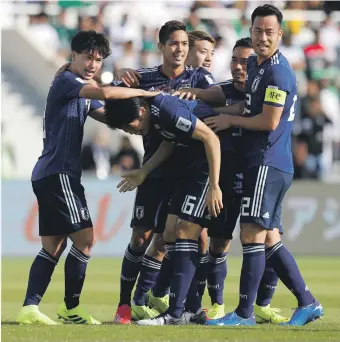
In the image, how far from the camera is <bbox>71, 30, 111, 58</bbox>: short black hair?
8.74 meters

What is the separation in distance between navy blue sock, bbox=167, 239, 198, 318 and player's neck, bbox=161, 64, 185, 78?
154 centimetres

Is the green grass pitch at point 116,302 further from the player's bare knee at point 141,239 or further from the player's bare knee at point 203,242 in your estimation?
the player's bare knee at point 203,242

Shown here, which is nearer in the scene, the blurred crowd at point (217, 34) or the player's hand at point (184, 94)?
the player's hand at point (184, 94)

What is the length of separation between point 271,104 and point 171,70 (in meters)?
1.27

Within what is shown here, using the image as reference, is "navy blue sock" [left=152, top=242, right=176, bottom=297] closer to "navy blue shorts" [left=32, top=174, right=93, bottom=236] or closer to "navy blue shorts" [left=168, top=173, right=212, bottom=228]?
"navy blue shorts" [left=168, top=173, right=212, bottom=228]

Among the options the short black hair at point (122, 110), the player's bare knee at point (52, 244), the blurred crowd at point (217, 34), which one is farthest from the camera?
the blurred crowd at point (217, 34)

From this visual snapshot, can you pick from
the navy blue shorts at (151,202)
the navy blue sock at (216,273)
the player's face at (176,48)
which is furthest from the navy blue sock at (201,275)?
the player's face at (176,48)

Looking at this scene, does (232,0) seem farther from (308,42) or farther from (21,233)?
(21,233)

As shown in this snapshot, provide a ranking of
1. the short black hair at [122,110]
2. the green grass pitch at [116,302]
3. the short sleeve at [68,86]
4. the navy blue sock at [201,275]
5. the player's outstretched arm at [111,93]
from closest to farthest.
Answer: the green grass pitch at [116,302] → the player's outstretched arm at [111,93] → the short black hair at [122,110] → the short sleeve at [68,86] → the navy blue sock at [201,275]

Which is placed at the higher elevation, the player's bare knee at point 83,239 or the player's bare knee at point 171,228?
the player's bare knee at point 171,228

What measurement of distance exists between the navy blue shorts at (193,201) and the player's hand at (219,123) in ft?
1.27

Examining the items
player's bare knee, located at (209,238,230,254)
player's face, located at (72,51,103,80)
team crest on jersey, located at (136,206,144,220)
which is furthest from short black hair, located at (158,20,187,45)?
player's bare knee, located at (209,238,230,254)

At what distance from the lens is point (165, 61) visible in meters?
9.16

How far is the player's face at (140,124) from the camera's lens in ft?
27.4
